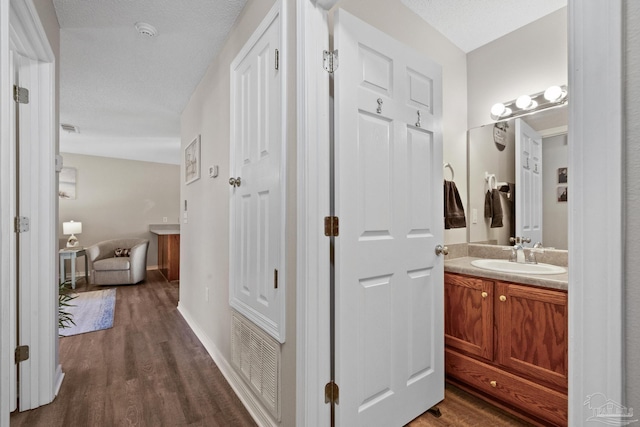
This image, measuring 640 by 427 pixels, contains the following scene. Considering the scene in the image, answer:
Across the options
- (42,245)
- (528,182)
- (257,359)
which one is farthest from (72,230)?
(528,182)

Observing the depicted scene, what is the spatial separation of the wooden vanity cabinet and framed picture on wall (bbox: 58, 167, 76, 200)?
22.2 ft

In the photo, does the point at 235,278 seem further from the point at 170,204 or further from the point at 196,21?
the point at 170,204

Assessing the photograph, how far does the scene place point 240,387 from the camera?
6.07 feet

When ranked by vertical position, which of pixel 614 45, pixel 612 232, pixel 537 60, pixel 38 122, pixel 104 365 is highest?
pixel 537 60

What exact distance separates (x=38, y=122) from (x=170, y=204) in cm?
529

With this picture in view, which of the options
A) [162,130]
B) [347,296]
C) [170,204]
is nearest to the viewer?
[347,296]

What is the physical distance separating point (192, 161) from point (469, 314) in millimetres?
2892

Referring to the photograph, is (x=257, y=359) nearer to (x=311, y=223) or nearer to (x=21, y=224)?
(x=311, y=223)

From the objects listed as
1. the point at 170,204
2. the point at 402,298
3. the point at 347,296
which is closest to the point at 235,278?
the point at 347,296

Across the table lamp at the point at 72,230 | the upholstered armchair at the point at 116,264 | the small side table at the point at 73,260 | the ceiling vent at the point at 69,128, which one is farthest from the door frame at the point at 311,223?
the table lamp at the point at 72,230

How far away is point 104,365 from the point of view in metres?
2.26

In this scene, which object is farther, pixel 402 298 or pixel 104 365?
pixel 104 365

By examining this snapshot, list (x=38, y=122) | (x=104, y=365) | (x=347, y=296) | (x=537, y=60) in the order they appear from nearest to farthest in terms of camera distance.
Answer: (x=347, y=296) → (x=38, y=122) → (x=537, y=60) → (x=104, y=365)

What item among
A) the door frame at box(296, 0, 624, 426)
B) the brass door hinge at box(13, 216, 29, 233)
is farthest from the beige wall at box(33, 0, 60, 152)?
the door frame at box(296, 0, 624, 426)
